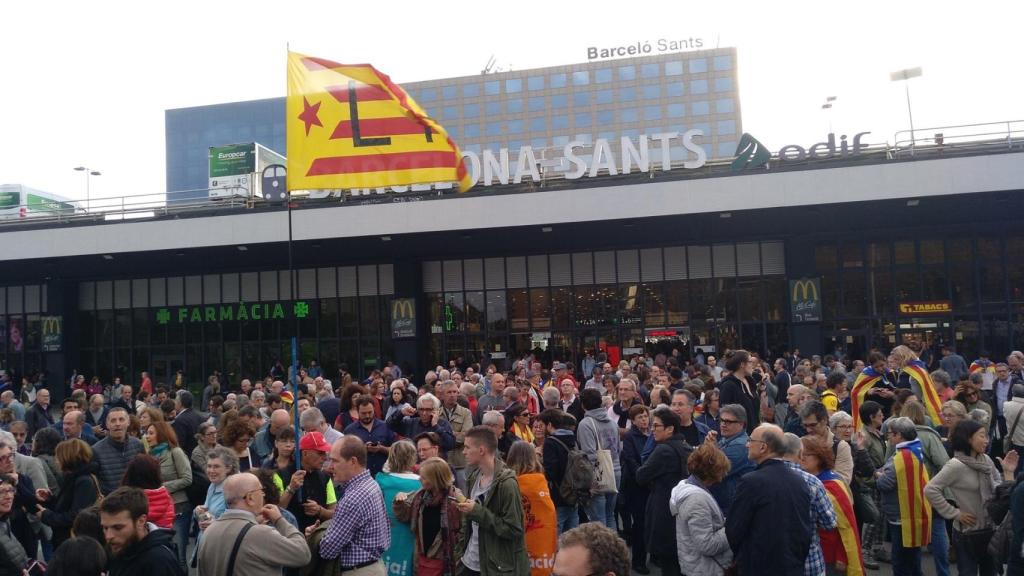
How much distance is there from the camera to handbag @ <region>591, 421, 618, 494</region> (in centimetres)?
771

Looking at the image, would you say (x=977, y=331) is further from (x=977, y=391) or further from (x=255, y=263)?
(x=255, y=263)

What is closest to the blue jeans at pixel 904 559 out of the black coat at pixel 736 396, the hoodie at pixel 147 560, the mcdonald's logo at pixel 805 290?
the black coat at pixel 736 396

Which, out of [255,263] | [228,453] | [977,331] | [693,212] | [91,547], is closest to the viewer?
[91,547]

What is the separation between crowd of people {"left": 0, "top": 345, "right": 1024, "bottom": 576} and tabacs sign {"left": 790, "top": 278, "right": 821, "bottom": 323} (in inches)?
601

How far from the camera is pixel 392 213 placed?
22.2m

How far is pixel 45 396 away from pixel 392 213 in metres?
11.8

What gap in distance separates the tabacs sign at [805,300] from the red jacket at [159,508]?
21974 millimetres

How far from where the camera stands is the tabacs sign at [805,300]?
78.8 ft

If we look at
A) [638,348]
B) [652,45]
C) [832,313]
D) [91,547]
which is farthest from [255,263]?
[652,45]

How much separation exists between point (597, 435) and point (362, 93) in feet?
14.9

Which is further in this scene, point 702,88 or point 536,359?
point 702,88

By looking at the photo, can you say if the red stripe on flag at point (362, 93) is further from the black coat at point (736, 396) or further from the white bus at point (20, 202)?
the white bus at point (20, 202)

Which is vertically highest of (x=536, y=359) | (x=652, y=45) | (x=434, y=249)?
(x=652, y=45)

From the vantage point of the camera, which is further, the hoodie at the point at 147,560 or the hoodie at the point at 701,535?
the hoodie at the point at 701,535
